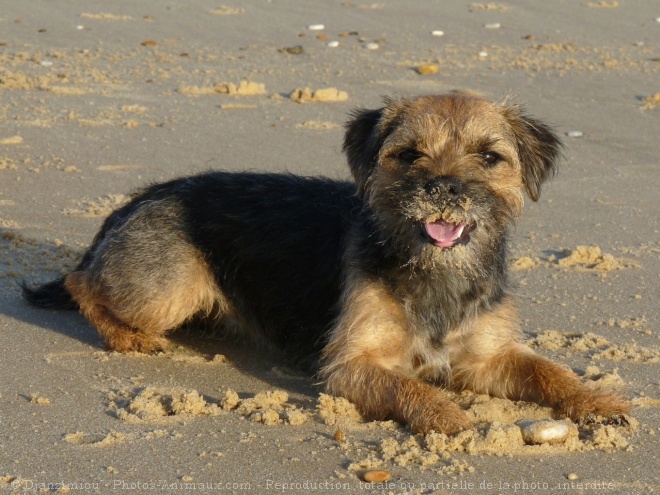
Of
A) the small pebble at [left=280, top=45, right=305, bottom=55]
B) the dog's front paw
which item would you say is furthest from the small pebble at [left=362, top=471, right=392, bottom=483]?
the small pebble at [left=280, top=45, right=305, bottom=55]

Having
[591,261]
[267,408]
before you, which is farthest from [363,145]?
[591,261]

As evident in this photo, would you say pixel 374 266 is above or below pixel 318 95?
above

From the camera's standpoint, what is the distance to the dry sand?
4188 millimetres

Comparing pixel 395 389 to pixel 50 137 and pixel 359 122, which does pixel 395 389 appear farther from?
pixel 50 137

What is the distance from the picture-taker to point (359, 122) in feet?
17.5

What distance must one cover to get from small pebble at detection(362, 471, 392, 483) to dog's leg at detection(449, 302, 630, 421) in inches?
44.6

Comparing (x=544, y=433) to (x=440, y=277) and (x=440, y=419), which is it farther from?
(x=440, y=277)

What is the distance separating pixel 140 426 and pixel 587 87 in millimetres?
8120

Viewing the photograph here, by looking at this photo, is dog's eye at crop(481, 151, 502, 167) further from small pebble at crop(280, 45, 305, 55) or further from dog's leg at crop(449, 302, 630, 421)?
small pebble at crop(280, 45, 305, 55)

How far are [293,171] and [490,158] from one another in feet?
13.3

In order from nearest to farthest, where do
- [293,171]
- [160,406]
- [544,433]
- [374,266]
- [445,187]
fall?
1. [544,433]
2. [445,187]
3. [160,406]
4. [374,266]
5. [293,171]

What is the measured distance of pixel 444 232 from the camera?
4738 mm

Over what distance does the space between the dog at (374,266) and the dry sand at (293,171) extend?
16 centimetres

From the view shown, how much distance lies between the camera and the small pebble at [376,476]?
4008 millimetres
